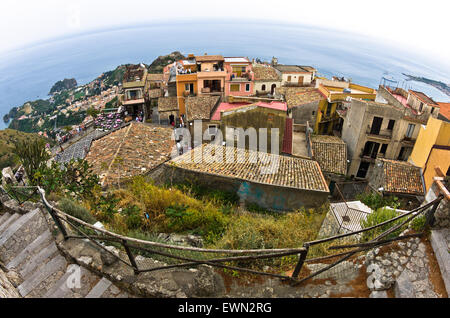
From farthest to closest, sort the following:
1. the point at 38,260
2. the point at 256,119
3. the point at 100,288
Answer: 1. the point at 256,119
2. the point at 38,260
3. the point at 100,288

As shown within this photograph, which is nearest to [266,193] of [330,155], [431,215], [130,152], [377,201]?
[431,215]

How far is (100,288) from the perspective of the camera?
378 centimetres

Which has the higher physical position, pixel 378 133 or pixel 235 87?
pixel 235 87

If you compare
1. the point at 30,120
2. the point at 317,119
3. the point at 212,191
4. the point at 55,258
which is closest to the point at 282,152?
the point at 212,191

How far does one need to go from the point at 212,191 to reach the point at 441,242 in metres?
6.70

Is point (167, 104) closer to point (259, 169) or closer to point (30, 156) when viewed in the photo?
point (30, 156)

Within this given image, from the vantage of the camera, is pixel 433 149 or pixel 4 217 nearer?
pixel 4 217

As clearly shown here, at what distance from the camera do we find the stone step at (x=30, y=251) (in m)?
4.71

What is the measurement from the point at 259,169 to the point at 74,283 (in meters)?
7.45

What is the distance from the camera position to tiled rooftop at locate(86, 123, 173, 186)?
447 inches

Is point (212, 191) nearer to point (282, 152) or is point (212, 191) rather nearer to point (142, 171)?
point (142, 171)

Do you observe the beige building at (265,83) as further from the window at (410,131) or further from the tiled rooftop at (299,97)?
the window at (410,131)

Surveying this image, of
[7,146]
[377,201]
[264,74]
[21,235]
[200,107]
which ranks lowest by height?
[7,146]

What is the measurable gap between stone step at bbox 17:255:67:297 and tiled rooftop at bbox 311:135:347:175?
1565 centimetres
